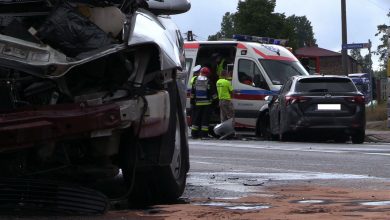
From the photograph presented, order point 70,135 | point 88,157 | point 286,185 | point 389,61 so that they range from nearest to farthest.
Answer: point 70,135, point 88,157, point 286,185, point 389,61

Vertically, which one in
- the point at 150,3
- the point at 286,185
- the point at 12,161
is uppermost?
the point at 150,3

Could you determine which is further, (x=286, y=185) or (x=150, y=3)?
(x=286, y=185)

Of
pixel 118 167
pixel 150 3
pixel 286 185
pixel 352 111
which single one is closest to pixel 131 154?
pixel 118 167

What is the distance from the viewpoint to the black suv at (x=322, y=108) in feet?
54.0

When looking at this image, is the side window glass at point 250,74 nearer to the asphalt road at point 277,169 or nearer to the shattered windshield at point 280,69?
the shattered windshield at point 280,69

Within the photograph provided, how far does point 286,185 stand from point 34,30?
10.7 feet

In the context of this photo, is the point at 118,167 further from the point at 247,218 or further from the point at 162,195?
the point at 247,218

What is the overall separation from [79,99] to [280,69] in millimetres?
15408

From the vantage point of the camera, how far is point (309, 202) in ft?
18.7

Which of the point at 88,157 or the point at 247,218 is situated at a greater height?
the point at 88,157

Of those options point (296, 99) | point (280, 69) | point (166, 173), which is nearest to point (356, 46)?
point (280, 69)

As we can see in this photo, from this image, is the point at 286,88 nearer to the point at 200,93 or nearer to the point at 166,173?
the point at 200,93

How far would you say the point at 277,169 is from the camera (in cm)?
917

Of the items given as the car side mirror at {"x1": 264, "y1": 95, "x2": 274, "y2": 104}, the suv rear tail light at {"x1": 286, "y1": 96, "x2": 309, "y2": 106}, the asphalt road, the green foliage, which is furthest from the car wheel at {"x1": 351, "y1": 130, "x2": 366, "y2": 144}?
the green foliage
